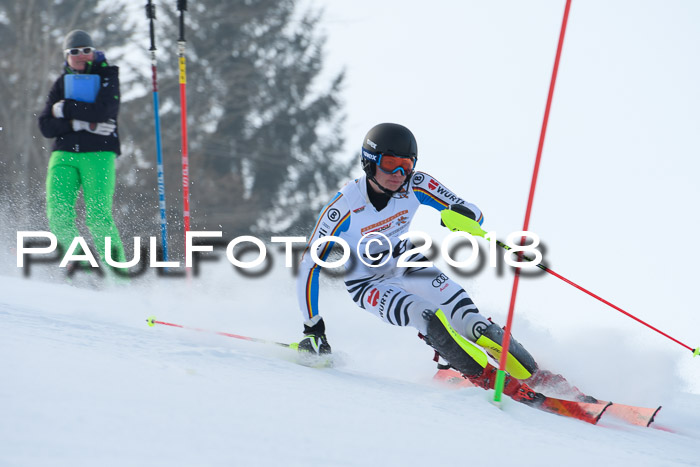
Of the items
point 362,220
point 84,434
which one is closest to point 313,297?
point 362,220

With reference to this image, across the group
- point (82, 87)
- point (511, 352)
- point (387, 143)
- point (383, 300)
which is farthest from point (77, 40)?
point (511, 352)

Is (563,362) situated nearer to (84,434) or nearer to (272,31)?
(84,434)

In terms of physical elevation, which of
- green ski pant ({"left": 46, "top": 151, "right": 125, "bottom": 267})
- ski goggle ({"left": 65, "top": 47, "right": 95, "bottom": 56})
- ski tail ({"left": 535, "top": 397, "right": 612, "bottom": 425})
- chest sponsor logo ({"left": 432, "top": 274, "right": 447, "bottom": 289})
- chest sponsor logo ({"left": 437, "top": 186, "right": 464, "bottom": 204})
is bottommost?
ski tail ({"left": 535, "top": 397, "right": 612, "bottom": 425})

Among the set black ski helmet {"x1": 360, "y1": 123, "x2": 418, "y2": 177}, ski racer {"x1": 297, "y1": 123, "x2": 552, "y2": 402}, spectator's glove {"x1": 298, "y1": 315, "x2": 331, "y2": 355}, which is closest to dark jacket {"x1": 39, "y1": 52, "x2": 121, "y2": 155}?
ski racer {"x1": 297, "y1": 123, "x2": 552, "y2": 402}

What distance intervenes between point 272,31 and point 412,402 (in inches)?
693

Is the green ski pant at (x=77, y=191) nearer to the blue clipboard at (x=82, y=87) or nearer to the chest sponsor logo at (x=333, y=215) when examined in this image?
the blue clipboard at (x=82, y=87)

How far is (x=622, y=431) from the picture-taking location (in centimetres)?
346

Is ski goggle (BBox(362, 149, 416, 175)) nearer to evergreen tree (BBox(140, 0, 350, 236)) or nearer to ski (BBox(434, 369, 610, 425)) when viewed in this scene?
ski (BBox(434, 369, 610, 425))

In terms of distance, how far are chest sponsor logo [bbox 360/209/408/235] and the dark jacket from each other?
7.14ft

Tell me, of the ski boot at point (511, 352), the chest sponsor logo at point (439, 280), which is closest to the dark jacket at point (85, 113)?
the chest sponsor logo at point (439, 280)

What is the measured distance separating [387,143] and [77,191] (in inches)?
101

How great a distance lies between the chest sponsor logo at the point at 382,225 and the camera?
437 cm

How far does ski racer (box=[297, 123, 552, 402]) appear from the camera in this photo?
3881 mm

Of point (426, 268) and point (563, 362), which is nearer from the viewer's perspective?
point (426, 268)
